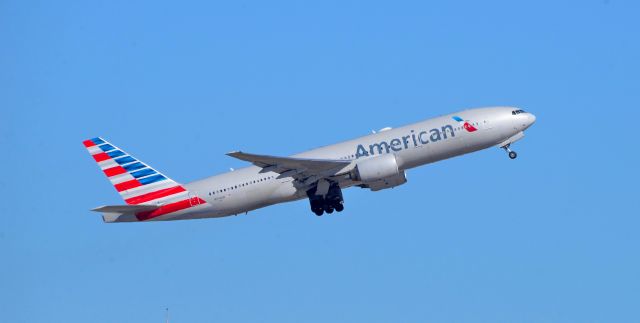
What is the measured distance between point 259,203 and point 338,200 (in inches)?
193

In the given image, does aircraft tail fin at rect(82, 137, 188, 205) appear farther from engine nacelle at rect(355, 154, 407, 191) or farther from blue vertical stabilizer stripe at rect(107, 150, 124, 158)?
engine nacelle at rect(355, 154, 407, 191)

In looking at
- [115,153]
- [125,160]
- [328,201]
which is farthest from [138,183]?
[328,201]

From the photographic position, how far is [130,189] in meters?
75.4

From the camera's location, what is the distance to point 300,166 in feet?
231

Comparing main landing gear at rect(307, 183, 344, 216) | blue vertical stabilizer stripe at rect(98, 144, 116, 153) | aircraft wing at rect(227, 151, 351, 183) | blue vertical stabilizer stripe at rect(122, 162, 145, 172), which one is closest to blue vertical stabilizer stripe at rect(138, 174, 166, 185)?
blue vertical stabilizer stripe at rect(122, 162, 145, 172)

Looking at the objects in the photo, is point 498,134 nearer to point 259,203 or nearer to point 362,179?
point 362,179

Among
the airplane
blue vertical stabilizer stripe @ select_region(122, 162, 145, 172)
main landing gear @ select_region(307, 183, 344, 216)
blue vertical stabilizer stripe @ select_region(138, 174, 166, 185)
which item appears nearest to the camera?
the airplane

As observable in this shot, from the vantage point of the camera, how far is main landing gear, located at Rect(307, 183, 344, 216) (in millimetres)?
73125

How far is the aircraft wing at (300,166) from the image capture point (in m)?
68.9

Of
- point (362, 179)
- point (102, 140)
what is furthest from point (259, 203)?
point (102, 140)

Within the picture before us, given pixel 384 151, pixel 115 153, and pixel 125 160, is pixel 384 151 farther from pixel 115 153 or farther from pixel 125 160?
pixel 115 153

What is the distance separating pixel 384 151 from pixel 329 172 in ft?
11.7

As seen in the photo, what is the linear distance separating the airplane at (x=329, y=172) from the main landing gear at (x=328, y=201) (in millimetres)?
62

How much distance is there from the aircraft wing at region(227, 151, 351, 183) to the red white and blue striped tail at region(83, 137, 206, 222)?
566cm
